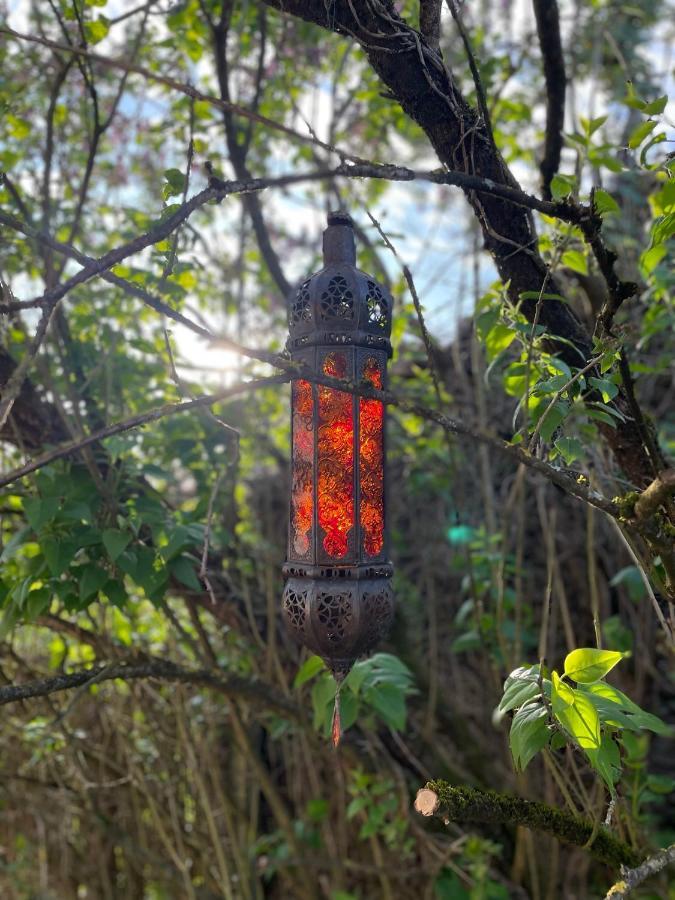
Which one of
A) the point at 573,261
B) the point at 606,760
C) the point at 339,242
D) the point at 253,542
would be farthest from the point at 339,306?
the point at 253,542

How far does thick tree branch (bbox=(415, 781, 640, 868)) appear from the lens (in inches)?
34.8

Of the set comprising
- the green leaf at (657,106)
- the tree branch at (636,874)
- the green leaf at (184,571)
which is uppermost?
the green leaf at (657,106)

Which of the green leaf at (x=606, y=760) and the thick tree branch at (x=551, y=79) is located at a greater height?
the thick tree branch at (x=551, y=79)

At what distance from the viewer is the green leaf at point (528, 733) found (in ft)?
2.97

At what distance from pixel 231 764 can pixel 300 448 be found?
1.96 meters

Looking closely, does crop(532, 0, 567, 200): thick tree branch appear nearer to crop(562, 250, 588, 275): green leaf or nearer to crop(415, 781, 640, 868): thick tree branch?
crop(562, 250, 588, 275): green leaf

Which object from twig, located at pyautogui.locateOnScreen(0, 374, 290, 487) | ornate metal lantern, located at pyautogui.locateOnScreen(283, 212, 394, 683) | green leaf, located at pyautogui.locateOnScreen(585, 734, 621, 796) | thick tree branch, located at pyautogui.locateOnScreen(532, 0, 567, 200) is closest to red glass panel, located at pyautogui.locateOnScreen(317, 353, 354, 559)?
ornate metal lantern, located at pyautogui.locateOnScreen(283, 212, 394, 683)

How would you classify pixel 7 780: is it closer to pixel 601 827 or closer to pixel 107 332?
pixel 107 332

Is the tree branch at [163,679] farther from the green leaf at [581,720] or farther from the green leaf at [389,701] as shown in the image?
the green leaf at [581,720]

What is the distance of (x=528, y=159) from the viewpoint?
2516 millimetres

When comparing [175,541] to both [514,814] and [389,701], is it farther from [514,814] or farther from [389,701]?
[514,814]

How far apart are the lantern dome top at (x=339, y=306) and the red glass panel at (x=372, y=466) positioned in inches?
1.9

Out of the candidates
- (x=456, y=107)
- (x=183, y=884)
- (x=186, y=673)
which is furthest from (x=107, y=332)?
(x=183, y=884)

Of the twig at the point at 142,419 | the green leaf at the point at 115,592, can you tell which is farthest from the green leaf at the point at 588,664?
the green leaf at the point at 115,592
